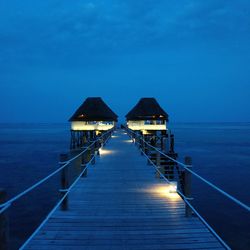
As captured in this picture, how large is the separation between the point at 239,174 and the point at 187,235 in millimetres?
22198

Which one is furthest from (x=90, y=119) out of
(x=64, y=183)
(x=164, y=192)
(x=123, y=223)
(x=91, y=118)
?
(x=123, y=223)

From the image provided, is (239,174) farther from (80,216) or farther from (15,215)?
(80,216)

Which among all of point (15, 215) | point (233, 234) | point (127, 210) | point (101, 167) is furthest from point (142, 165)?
point (15, 215)

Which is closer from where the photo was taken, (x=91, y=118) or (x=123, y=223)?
(x=123, y=223)

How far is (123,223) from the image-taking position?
4859mm

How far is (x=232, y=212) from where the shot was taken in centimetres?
1456

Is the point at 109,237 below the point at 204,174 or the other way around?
the other way around

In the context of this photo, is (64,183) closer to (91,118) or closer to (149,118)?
(91,118)

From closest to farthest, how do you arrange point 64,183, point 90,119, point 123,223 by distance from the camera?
point 123,223, point 64,183, point 90,119

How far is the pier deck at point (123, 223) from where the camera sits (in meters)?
4.05

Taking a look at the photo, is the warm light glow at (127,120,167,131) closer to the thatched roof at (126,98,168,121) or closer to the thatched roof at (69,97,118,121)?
the thatched roof at (126,98,168,121)

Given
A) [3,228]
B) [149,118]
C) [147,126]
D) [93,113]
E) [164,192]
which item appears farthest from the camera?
[147,126]

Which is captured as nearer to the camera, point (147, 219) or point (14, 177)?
point (147, 219)

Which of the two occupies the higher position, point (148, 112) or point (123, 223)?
point (148, 112)
